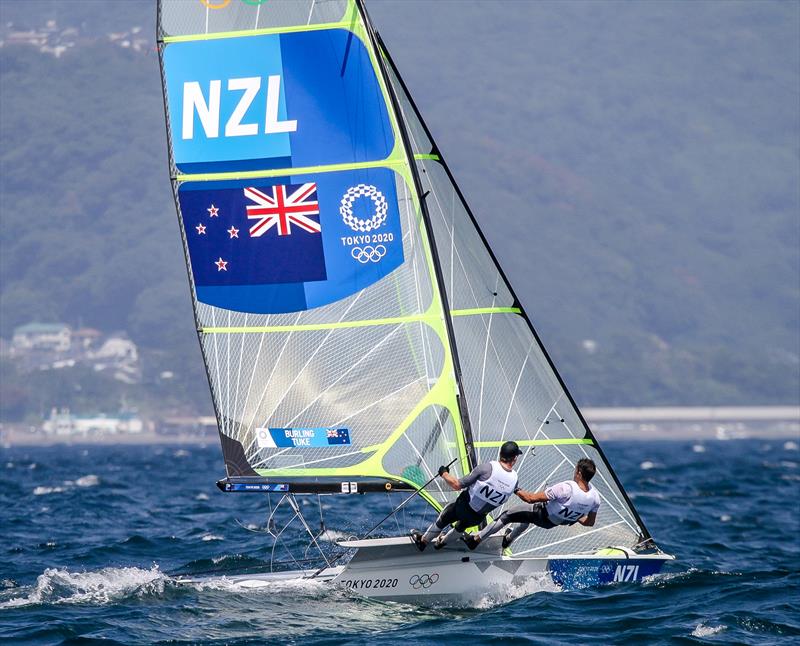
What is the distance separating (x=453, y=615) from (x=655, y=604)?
8.41 feet

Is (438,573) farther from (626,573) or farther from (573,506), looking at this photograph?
(626,573)

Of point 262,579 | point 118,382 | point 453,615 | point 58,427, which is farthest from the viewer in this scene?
point 118,382

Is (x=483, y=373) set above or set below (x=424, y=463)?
above

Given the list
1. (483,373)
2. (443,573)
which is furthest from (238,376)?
(443,573)

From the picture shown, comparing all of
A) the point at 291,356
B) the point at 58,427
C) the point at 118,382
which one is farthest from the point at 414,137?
the point at 118,382

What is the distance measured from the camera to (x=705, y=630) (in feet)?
52.2

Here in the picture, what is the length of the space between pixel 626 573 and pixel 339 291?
4987 millimetres

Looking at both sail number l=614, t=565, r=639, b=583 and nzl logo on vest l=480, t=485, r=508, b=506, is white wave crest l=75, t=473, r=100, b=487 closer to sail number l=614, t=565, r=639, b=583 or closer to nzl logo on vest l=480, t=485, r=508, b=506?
sail number l=614, t=565, r=639, b=583

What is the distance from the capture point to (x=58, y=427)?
502 ft

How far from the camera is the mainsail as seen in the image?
18.1m

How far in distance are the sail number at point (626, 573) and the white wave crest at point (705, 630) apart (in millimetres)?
1815

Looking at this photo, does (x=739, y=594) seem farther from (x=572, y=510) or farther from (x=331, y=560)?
(x=331, y=560)

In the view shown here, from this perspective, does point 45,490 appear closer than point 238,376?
No

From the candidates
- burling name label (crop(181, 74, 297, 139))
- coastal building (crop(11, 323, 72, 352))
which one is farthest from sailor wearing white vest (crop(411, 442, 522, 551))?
coastal building (crop(11, 323, 72, 352))
